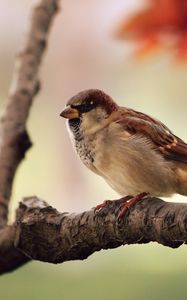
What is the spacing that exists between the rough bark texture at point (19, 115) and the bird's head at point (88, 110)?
78 millimetres

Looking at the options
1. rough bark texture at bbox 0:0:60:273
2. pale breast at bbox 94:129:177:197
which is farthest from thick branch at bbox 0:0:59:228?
pale breast at bbox 94:129:177:197

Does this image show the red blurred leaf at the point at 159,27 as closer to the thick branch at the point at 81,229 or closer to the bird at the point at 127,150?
the bird at the point at 127,150

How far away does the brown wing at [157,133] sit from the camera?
3.83 feet

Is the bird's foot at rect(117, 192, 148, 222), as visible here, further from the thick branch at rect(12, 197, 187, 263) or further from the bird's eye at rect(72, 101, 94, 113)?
the bird's eye at rect(72, 101, 94, 113)

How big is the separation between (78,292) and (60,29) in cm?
118

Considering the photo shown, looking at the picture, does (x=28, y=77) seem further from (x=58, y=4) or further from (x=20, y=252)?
(x=20, y=252)

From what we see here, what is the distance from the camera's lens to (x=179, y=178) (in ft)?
3.74

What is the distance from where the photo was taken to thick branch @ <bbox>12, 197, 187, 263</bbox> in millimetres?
862

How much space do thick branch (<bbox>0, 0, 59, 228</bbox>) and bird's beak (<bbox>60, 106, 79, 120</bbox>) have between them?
0.08 meters

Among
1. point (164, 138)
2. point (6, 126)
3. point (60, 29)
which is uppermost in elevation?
point (60, 29)

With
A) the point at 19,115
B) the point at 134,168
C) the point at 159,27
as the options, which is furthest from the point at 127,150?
the point at 159,27

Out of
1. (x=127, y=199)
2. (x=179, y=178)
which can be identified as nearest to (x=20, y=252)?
(x=127, y=199)

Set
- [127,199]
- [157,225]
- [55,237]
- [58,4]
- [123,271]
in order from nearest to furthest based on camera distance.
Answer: [157,225] → [55,237] → [127,199] → [58,4] → [123,271]

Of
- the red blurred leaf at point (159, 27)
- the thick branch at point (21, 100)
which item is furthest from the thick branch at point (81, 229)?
the red blurred leaf at point (159, 27)
